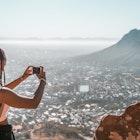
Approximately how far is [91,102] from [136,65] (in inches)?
2014

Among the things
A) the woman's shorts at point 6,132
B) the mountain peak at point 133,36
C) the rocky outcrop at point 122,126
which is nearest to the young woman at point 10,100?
the woman's shorts at point 6,132

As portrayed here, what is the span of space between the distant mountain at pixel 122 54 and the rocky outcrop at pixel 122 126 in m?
95.8

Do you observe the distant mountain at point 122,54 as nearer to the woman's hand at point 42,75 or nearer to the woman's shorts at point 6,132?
the woman's hand at point 42,75

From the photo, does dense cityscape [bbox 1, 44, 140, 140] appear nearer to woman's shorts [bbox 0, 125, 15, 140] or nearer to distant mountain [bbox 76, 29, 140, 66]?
woman's shorts [bbox 0, 125, 15, 140]

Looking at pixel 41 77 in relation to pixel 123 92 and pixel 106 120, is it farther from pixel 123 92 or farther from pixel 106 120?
pixel 123 92

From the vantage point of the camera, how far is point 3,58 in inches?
107

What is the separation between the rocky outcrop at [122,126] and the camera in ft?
13.1

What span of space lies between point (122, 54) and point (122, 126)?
351ft

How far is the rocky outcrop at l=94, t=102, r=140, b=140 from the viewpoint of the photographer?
399 cm

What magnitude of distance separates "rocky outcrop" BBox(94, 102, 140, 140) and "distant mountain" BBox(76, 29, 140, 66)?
3771 inches

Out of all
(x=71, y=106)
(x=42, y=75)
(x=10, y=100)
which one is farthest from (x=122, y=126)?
(x=71, y=106)

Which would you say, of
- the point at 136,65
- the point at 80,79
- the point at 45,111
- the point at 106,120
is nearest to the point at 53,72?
the point at 80,79

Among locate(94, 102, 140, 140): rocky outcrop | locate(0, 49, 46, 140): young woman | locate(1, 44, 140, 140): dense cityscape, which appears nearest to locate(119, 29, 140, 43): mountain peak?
locate(1, 44, 140, 140): dense cityscape

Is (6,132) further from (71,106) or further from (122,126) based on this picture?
(71,106)
